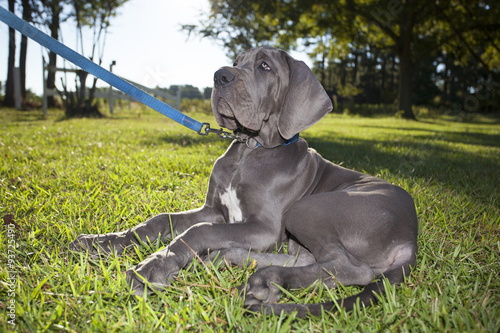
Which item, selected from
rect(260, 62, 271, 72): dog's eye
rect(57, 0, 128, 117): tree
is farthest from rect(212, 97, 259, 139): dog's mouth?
rect(57, 0, 128, 117): tree

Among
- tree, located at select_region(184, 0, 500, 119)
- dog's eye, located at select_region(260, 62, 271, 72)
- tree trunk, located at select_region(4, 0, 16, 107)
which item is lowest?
dog's eye, located at select_region(260, 62, 271, 72)

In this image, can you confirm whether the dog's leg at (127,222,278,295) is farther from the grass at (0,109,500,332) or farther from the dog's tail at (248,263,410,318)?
the dog's tail at (248,263,410,318)

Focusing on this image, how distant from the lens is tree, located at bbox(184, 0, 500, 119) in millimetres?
18812

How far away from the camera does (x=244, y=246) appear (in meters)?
2.35

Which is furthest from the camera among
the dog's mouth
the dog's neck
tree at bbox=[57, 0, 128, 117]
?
tree at bbox=[57, 0, 128, 117]

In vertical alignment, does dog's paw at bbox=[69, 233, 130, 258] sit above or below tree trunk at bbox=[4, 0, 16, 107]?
below

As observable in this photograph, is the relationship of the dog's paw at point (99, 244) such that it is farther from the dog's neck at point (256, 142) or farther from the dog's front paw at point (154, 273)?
the dog's neck at point (256, 142)

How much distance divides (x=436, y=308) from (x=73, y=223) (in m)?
2.41

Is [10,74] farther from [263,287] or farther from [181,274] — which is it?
[263,287]

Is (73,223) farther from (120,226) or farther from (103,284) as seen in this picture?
(103,284)

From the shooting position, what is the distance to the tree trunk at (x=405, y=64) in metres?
20.2

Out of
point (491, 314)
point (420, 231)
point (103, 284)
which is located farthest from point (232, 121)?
point (491, 314)

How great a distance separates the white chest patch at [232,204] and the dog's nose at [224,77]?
76 centimetres

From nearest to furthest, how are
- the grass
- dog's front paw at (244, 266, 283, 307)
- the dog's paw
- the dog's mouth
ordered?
the grass
dog's front paw at (244, 266, 283, 307)
the dog's paw
the dog's mouth
